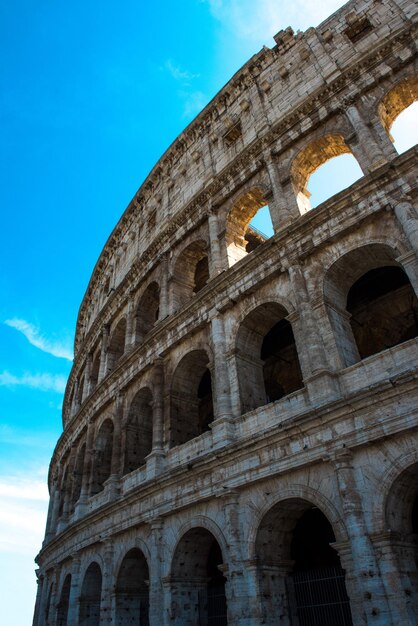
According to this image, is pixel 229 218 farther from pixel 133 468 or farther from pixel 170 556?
pixel 170 556

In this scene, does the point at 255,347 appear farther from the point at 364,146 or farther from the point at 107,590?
the point at 107,590

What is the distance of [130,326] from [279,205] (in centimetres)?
746

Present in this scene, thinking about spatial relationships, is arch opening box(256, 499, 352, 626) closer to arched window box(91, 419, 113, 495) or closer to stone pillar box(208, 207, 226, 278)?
stone pillar box(208, 207, 226, 278)

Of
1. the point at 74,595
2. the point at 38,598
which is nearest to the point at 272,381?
the point at 74,595

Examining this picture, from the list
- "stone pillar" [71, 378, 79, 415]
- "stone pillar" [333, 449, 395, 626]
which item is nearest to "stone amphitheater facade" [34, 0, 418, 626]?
"stone pillar" [333, 449, 395, 626]

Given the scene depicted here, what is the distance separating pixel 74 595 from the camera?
14023 millimetres

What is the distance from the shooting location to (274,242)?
11031mm

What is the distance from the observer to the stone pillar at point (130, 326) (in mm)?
16277

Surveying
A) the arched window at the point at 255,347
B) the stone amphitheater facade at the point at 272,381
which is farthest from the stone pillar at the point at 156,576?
the arched window at the point at 255,347

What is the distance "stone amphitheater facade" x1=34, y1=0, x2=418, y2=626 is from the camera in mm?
7801

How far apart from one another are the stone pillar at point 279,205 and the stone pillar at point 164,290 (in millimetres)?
4600

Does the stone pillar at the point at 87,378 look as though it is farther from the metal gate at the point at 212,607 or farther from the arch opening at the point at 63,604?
the metal gate at the point at 212,607

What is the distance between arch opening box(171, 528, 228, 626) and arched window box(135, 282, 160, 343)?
786 centimetres

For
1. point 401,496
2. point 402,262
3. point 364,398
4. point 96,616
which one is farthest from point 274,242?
point 96,616
